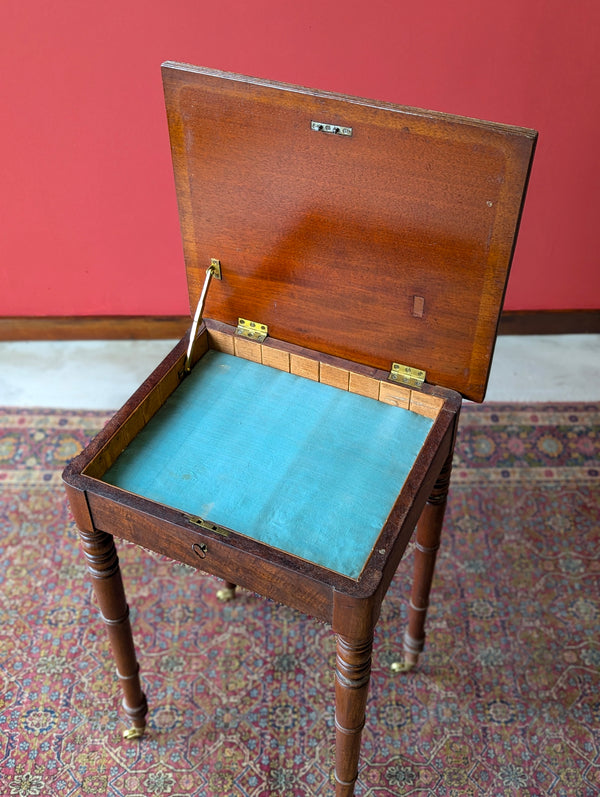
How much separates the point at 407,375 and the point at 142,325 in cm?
167

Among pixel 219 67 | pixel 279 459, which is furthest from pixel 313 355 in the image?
pixel 219 67

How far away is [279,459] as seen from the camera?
72.8 inches

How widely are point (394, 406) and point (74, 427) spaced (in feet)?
4.69

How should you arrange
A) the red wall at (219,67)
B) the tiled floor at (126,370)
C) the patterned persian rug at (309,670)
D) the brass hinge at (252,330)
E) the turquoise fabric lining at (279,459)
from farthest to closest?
the tiled floor at (126,370), the red wall at (219,67), the patterned persian rug at (309,670), the brass hinge at (252,330), the turquoise fabric lining at (279,459)

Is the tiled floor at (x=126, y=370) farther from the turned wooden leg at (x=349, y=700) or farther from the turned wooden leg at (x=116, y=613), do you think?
the turned wooden leg at (x=349, y=700)

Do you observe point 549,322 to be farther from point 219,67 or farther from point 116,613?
point 116,613

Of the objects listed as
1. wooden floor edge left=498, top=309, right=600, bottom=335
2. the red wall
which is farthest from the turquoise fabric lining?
wooden floor edge left=498, top=309, right=600, bottom=335

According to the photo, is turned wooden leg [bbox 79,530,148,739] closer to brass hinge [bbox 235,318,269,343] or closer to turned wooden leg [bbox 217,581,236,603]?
turned wooden leg [bbox 217,581,236,603]

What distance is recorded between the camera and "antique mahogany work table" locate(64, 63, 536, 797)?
1.60m

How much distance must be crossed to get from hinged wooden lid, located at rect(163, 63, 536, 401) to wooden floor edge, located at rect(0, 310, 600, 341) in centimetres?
136

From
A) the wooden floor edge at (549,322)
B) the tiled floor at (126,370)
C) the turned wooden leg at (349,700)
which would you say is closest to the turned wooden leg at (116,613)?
the turned wooden leg at (349,700)

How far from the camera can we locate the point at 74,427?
9.86ft

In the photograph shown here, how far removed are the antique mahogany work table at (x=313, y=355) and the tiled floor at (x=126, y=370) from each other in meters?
1.18

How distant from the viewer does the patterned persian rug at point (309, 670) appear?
7.18 feet
